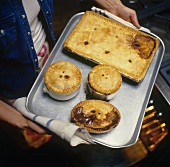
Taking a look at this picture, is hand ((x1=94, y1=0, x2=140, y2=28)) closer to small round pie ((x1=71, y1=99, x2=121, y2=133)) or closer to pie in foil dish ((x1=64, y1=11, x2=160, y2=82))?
pie in foil dish ((x1=64, y1=11, x2=160, y2=82))

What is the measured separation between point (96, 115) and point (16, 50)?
52 centimetres

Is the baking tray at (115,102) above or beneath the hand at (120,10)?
beneath

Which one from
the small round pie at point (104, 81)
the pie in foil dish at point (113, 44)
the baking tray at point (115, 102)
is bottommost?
the baking tray at point (115, 102)

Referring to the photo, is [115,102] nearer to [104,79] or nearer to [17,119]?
[104,79]

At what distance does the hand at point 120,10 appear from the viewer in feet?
5.06

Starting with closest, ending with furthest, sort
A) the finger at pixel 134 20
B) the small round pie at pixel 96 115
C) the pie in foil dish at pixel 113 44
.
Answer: the small round pie at pixel 96 115 → the pie in foil dish at pixel 113 44 → the finger at pixel 134 20

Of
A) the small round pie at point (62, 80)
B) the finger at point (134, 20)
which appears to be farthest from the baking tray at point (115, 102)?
the finger at point (134, 20)

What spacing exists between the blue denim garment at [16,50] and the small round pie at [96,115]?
39cm

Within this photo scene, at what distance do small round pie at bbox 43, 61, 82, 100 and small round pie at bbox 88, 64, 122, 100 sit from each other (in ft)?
0.22

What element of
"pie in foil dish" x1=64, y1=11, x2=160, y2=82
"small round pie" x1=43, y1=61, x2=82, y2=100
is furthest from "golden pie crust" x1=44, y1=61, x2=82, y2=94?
"pie in foil dish" x1=64, y1=11, x2=160, y2=82

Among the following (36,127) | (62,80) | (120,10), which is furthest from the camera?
(120,10)

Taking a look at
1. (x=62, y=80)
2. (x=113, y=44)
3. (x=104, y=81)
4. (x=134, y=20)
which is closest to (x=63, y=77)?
(x=62, y=80)

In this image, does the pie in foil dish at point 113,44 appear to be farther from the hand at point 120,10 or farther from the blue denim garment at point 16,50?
the blue denim garment at point 16,50

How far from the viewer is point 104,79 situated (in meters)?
1.33
